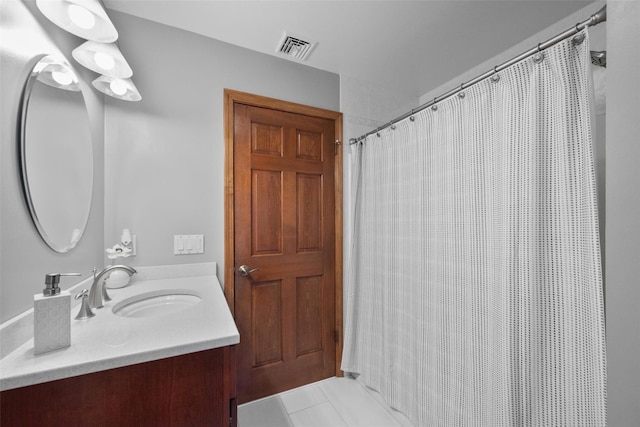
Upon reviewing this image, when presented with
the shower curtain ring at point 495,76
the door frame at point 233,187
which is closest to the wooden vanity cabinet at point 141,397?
the door frame at point 233,187

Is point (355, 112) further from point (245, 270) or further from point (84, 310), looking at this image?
point (84, 310)

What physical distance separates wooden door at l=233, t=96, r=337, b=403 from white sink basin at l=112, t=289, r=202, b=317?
0.42 m

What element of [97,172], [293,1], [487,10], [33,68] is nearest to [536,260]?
[487,10]

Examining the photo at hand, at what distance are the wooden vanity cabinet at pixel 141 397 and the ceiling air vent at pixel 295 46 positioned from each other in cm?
179

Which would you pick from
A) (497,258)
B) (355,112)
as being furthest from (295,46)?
(497,258)

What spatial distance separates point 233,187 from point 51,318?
1114 millimetres

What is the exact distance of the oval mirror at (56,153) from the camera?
0.82 m

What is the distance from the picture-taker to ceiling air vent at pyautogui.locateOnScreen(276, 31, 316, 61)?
1644 mm

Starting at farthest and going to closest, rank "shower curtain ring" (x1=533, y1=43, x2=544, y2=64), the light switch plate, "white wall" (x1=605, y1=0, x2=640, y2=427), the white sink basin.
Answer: the light switch plate, the white sink basin, "shower curtain ring" (x1=533, y1=43, x2=544, y2=64), "white wall" (x1=605, y1=0, x2=640, y2=427)

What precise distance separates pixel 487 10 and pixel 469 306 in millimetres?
1625

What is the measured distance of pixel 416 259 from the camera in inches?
58.7

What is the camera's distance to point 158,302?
126 centimetres

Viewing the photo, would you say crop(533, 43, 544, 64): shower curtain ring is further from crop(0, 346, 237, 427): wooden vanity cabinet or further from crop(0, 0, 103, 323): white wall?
crop(0, 0, 103, 323): white wall

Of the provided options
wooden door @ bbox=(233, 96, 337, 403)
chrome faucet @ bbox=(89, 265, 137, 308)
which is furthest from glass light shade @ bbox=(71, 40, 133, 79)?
chrome faucet @ bbox=(89, 265, 137, 308)
